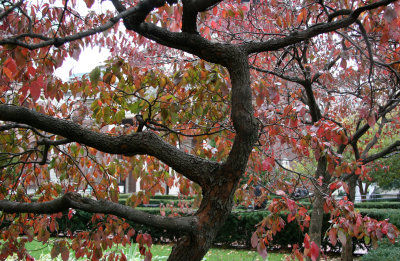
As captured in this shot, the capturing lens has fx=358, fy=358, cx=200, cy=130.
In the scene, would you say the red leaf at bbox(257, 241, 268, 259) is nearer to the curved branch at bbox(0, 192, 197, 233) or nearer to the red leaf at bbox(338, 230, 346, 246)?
the red leaf at bbox(338, 230, 346, 246)

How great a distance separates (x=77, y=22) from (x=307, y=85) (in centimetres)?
370

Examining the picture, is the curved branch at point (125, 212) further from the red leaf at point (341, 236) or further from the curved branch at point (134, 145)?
the red leaf at point (341, 236)

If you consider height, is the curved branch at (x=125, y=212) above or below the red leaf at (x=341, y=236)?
above

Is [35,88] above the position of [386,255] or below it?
above

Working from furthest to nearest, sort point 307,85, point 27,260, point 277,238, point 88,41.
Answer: point 277,238
point 307,85
point 88,41
point 27,260

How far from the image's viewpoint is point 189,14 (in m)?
2.40

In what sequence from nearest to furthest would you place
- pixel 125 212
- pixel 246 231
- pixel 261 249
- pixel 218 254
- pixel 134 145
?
pixel 125 212
pixel 134 145
pixel 261 249
pixel 218 254
pixel 246 231

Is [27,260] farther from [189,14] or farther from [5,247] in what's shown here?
[189,14]

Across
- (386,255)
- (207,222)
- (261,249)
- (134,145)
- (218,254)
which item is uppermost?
(134,145)

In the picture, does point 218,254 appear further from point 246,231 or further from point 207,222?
point 207,222

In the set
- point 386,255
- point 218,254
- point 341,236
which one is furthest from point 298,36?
point 218,254

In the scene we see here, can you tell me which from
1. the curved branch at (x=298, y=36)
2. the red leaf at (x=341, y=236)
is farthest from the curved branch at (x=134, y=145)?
the red leaf at (x=341, y=236)

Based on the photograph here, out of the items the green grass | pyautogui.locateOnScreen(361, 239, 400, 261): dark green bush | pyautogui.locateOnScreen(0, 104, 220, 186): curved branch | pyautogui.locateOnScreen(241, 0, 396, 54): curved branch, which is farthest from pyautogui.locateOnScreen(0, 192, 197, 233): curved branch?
the green grass

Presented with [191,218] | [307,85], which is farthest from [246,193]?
[191,218]
